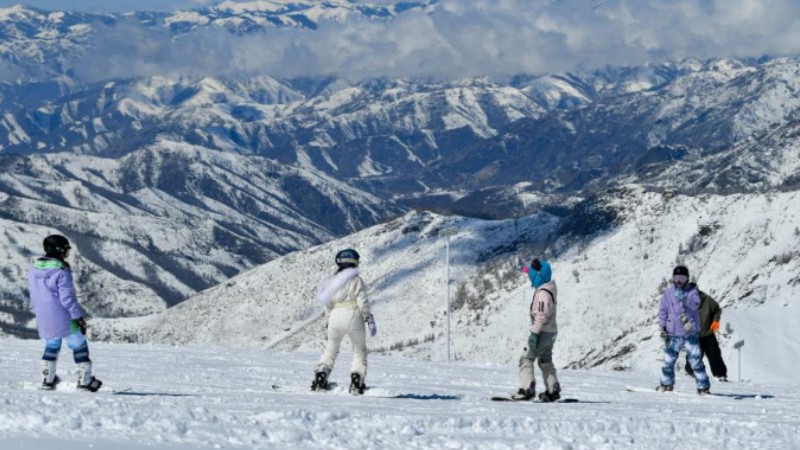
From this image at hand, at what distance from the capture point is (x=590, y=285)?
11462 cm

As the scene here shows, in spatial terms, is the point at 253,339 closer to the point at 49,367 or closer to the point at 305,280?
the point at 305,280

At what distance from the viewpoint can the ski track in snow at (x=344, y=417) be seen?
12812mm

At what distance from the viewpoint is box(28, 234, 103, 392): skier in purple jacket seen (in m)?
17.2

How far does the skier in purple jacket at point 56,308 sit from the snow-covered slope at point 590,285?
3973 cm

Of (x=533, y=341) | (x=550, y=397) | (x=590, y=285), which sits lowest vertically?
(x=550, y=397)

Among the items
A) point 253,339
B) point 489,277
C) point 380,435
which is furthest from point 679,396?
point 253,339

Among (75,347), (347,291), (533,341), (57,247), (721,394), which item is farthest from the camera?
(721,394)

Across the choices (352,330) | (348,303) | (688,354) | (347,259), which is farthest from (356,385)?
(688,354)

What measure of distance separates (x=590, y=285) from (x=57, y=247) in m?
100

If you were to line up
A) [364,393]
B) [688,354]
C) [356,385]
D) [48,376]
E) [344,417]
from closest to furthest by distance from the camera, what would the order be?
[344,417] < [48,376] < [356,385] < [364,393] < [688,354]

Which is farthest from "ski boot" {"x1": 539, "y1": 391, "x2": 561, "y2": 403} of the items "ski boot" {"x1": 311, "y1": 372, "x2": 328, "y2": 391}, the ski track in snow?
"ski boot" {"x1": 311, "y1": 372, "x2": 328, "y2": 391}

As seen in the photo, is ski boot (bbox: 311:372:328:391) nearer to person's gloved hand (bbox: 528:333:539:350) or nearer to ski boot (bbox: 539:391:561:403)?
person's gloved hand (bbox: 528:333:539:350)

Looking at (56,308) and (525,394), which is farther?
(525,394)

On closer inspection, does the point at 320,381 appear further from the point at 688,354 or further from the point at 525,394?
the point at 688,354
